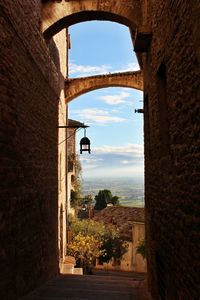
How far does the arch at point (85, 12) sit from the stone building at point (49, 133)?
0.02 m

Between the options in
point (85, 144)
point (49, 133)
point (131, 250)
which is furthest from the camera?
point (131, 250)

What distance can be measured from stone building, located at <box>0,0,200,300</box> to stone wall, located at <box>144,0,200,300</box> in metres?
0.01

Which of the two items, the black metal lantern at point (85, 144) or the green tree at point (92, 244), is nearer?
the black metal lantern at point (85, 144)

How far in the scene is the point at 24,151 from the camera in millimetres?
5535

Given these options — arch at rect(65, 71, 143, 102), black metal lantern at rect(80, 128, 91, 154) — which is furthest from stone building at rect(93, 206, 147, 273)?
black metal lantern at rect(80, 128, 91, 154)

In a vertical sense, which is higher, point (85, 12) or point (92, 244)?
point (85, 12)

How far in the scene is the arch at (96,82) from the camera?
502 inches

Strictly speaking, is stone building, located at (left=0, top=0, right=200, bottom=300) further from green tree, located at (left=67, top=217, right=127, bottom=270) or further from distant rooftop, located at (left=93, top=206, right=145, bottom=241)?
distant rooftop, located at (left=93, top=206, right=145, bottom=241)

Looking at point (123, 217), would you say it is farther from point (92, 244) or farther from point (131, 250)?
point (92, 244)

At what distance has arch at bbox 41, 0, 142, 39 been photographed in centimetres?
732

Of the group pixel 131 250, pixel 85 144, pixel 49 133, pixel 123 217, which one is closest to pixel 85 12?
pixel 49 133

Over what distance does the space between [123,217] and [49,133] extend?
2252cm

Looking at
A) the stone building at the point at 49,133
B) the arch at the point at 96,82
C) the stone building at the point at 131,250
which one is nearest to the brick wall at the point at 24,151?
the stone building at the point at 49,133

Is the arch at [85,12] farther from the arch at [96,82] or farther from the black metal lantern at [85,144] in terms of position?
the arch at [96,82]
